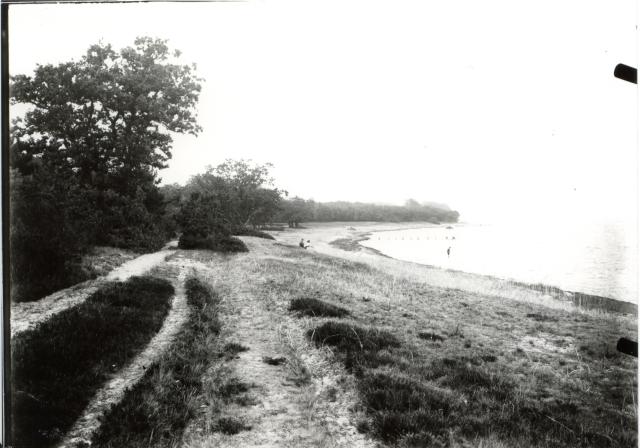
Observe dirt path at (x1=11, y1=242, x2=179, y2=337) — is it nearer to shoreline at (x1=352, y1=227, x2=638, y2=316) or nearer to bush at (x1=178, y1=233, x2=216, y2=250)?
bush at (x1=178, y1=233, x2=216, y2=250)

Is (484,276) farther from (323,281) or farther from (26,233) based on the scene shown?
(26,233)

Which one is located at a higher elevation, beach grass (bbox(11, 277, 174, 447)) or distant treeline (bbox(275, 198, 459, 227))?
distant treeline (bbox(275, 198, 459, 227))

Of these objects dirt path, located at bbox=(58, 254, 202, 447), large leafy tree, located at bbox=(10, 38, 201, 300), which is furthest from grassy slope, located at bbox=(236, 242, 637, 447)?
large leafy tree, located at bbox=(10, 38, 201, 300)

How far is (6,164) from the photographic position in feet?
14.7

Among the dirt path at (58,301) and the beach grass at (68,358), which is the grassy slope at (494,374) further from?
the dirt path at (58,301)

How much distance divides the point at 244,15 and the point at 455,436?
17.6ft

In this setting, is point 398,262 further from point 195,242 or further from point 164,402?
point 164,402

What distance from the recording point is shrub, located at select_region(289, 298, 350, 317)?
5.19 meters

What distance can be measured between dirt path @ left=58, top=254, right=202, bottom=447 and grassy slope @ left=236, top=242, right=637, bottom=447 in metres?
2.19

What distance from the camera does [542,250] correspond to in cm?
696

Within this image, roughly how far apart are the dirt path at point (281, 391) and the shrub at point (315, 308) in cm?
22

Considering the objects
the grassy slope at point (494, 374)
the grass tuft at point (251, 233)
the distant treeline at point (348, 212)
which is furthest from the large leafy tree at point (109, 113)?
the grassy slope at point (494, 374)

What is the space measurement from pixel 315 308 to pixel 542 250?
4811mm

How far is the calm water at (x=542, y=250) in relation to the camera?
377cm
